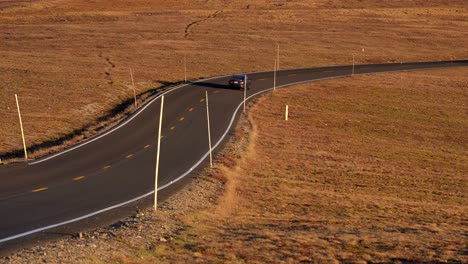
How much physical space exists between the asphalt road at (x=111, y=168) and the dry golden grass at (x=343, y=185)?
252cm

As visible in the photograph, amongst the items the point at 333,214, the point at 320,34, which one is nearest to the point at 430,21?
the point at 320,34

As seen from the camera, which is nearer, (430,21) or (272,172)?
(272,172)

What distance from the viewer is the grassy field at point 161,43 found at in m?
43.5

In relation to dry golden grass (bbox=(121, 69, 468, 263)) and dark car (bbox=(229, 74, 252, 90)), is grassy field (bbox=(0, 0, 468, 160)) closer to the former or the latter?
dark car (bbox=(229, 74, 252, 90))

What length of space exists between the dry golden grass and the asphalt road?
2.52 metres

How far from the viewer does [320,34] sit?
91875 millimetres

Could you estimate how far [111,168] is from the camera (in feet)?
88.6

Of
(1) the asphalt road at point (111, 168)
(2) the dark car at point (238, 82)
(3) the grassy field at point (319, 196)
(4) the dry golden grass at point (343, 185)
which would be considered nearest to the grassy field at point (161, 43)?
(1) the asphalt road at point (111, 168)

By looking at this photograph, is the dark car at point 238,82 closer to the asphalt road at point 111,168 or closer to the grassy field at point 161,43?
the asphalt road at point 111,168

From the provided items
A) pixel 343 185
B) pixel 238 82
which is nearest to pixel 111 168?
pixel 343 185

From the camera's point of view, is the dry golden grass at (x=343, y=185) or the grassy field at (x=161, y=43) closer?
the dry golden grass at (x=343, y=185)

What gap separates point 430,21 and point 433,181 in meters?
78.2

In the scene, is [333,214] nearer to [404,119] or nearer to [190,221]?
[190,221]

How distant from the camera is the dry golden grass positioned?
1730 cm
